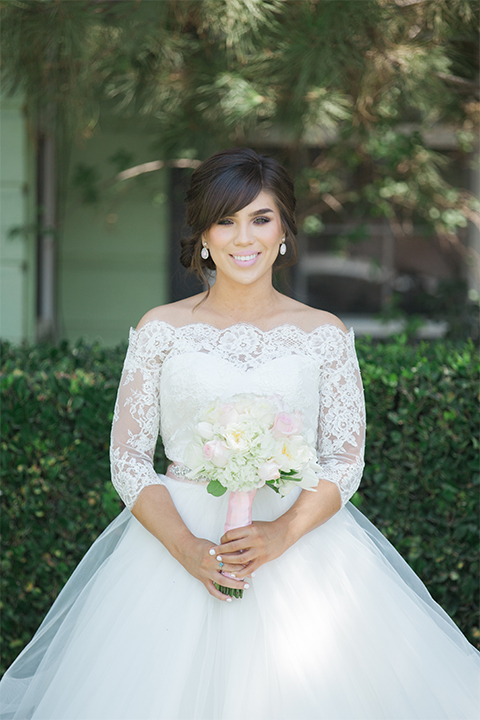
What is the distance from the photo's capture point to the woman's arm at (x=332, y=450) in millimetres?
1931

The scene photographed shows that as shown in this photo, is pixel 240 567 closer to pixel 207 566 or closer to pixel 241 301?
pixel 207 566

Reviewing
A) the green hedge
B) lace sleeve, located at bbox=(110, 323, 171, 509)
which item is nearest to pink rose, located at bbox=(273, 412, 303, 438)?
lace sleeve, located at bbox=(110, 323, 171, 509)

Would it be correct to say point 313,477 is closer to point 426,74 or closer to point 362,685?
point 362,685

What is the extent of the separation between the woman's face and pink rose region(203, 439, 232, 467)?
0.72m

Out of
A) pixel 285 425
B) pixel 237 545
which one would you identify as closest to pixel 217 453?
pixel 285 425

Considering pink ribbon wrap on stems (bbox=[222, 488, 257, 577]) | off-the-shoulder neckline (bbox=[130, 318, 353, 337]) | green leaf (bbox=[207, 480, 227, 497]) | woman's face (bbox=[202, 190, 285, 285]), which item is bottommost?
pink ribbon wrap on stems (bbox=[222, 488, 257, 577])

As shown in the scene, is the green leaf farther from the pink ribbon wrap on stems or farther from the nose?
the nose

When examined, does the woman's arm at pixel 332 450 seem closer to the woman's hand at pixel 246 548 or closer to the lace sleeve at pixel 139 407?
the woman's hand at pixel 246 548

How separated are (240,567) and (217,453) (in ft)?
1.24

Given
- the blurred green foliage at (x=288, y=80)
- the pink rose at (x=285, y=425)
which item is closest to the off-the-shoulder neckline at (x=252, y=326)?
the pink rose at (x=285, y=425)

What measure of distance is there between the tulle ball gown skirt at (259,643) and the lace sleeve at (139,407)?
16cm

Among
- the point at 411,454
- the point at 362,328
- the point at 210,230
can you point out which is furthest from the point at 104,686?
the point at 362,328

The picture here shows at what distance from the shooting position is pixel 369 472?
2.89 meters

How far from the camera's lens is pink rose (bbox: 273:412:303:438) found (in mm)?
1720
